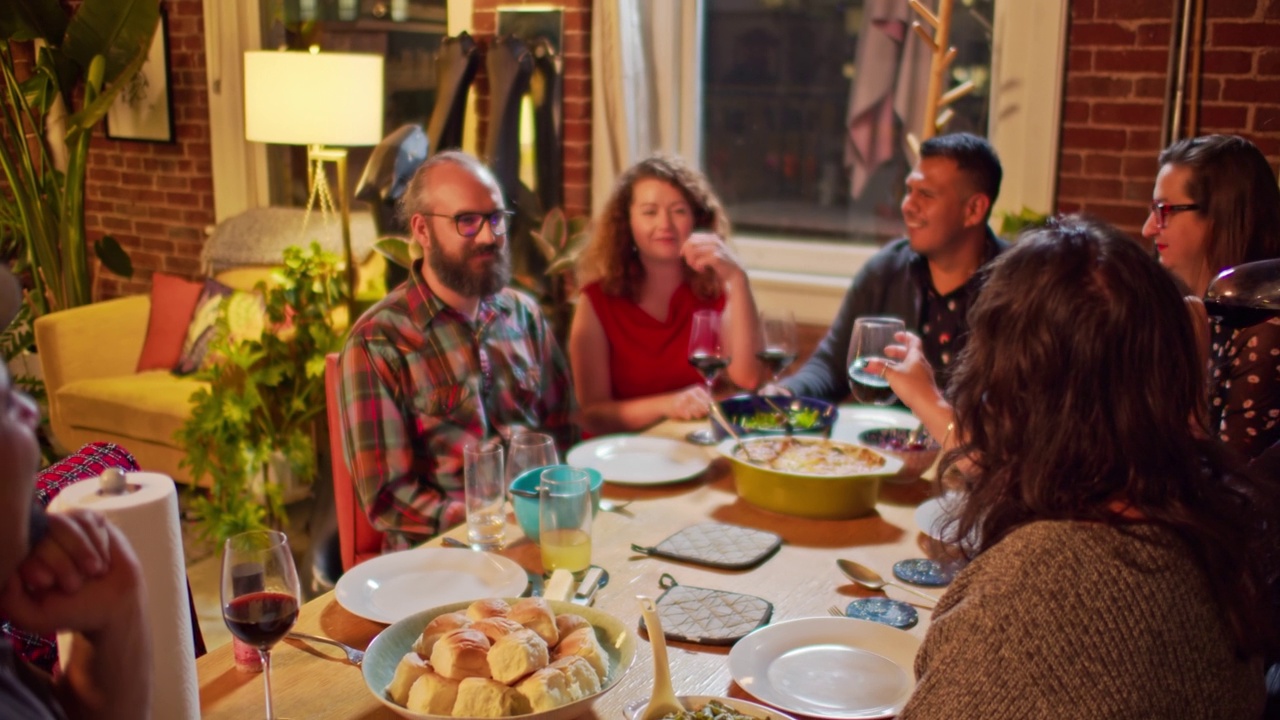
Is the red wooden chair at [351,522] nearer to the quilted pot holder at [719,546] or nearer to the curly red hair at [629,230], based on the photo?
the quilted pot holder at [719,546]

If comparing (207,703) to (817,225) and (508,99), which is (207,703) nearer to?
(508,99)

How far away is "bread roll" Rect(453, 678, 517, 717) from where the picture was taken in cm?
110

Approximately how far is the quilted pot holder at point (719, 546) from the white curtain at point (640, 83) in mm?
2390

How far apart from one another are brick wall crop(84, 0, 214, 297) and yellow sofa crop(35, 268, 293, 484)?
89 centimetres

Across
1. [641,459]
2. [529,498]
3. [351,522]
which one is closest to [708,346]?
[641,459]

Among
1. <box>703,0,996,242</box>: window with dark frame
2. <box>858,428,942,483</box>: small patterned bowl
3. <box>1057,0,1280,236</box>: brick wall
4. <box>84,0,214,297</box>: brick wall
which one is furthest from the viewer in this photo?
<box>84,0,214,297</box>: brick wall

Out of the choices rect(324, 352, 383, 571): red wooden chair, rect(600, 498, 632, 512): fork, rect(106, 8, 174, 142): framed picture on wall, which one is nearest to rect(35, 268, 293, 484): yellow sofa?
rect(106, 8, 174, 142): framed picture on wall

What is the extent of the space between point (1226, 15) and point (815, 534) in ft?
7.10

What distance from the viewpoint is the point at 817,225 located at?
4.10 meters

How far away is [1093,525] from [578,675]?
0.53 metres

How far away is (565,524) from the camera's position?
1498 millimetres

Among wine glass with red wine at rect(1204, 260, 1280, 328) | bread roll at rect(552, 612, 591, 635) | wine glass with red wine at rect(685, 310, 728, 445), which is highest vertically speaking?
wine glass with red wine at rect(1204, 260, 1280, 328)

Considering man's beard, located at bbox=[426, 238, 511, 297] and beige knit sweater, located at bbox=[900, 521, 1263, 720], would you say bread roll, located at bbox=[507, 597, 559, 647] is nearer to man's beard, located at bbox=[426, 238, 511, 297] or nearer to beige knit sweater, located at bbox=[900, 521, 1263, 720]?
beige knit sweater, located at bbox=[900, 521, 1263, 720]

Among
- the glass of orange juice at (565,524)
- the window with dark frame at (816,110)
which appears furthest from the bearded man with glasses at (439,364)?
the window with dark frame at (816,110)
